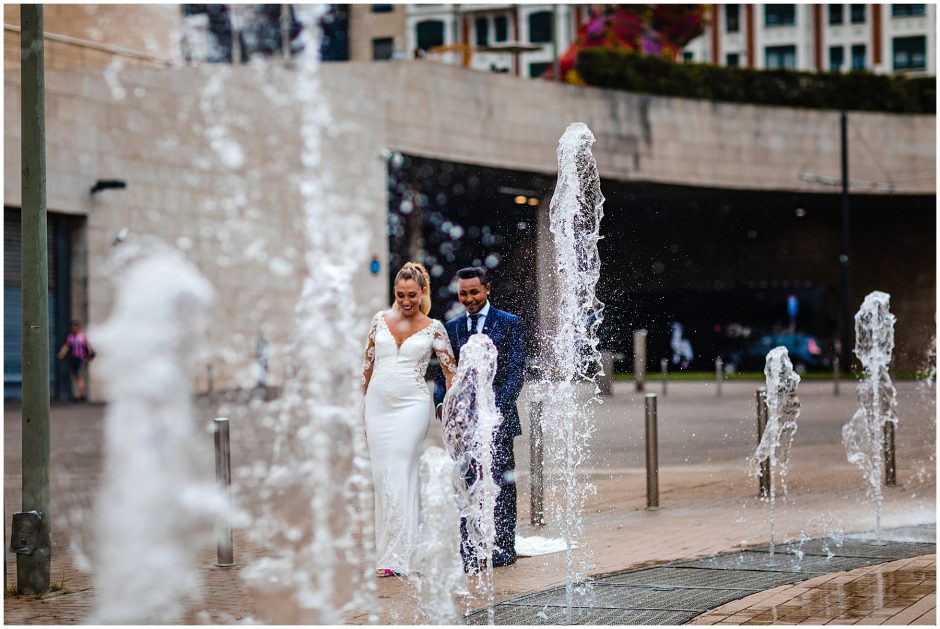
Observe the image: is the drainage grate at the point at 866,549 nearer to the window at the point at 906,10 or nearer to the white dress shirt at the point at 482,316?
the white dress shirt at the point at 482,316

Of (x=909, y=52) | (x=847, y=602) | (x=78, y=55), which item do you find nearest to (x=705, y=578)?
(x=847, y=602)

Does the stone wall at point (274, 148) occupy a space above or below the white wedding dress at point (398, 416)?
above

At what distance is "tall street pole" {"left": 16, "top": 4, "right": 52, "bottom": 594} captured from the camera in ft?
21.6

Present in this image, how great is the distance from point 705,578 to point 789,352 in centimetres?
3292

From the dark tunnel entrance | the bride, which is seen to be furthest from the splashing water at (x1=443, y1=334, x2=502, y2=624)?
the dark tunnel entrance

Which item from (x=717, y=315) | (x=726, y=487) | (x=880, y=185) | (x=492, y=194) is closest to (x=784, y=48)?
(x=717, y=315)

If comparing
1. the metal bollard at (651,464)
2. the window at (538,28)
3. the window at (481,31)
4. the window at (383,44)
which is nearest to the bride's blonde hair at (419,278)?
the metal bollard at (651,464)

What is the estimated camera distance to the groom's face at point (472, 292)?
22.2 feet

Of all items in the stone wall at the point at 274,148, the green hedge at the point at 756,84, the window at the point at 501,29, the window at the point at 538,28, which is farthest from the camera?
the window at the point at 501,29

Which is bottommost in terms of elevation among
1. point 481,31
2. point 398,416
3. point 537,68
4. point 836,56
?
point 398,416

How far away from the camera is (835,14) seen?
65625 mm

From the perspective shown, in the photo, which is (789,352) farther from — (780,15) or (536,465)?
(780,15)

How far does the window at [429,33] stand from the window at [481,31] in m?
2.89

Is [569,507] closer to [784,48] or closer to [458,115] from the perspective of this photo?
[458,115]
